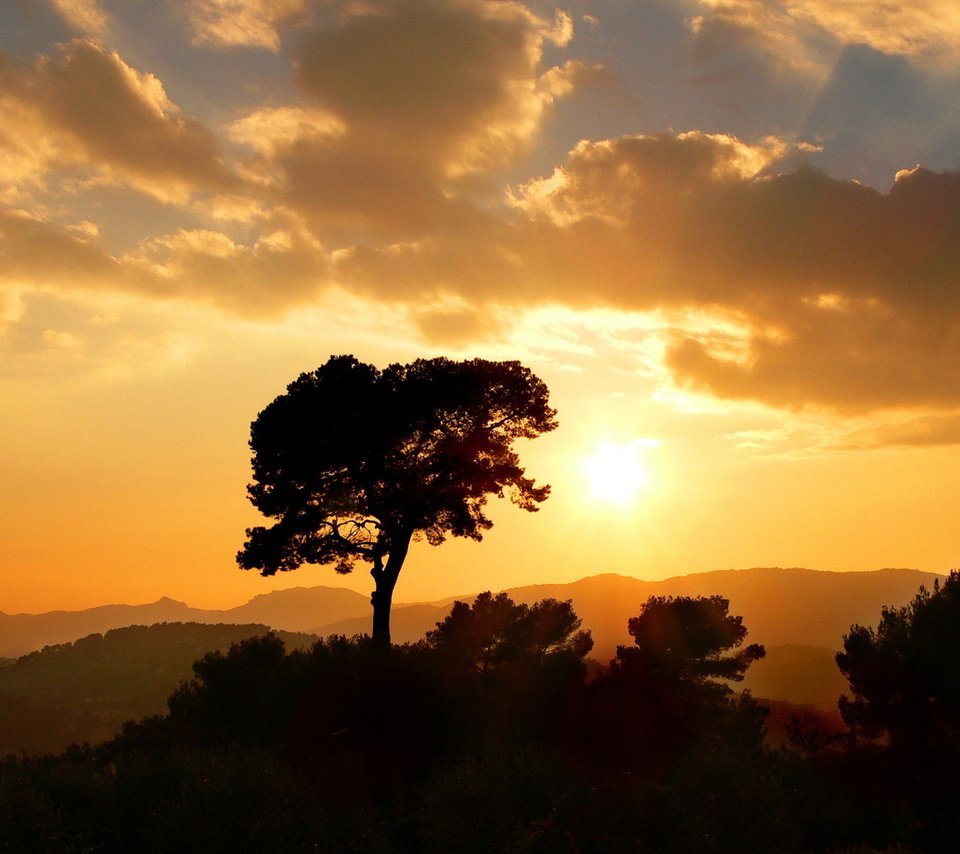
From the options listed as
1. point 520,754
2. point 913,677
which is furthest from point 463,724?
point 913,677

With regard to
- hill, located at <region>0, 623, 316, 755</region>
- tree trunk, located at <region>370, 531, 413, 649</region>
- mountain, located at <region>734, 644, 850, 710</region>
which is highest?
tree trunk, located at <region>370, 531, 413, 649</region>

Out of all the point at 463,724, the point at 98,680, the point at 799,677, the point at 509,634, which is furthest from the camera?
the point at 799,677

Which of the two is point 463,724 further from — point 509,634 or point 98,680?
point 98,680

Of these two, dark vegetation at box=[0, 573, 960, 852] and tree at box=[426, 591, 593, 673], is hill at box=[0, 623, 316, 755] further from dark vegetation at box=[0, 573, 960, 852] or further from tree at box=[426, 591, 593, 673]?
dark vegetation at box=[0, 573, 960, 852]

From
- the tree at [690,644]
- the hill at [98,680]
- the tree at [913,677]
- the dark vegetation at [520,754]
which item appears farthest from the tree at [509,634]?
the hill at [98,680]

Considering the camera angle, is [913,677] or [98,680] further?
[98,680]

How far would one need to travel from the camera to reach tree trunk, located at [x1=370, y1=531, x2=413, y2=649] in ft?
149

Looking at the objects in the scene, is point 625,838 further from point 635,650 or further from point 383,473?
point 383,473

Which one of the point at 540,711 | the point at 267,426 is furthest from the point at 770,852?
the point at 267,426

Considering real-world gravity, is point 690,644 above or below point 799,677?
above

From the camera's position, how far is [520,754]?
110 feet

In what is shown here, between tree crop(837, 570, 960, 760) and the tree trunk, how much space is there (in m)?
22.8

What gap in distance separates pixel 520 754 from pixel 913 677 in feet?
66.6

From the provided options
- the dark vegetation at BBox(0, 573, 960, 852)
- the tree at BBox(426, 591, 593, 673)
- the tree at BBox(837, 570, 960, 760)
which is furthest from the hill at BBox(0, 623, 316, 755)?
the tree at BBox(837, 570, 960, 760)
